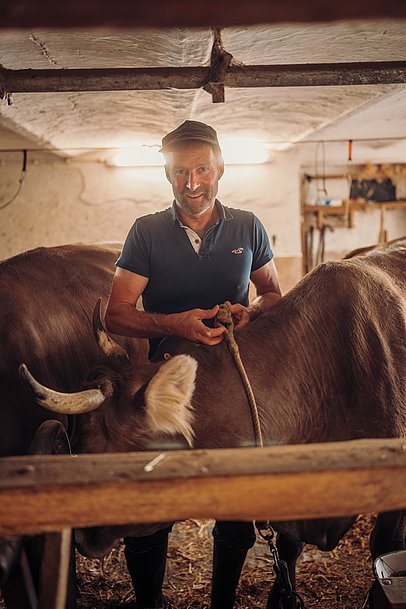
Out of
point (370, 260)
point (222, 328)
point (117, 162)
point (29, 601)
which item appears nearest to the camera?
point (29, 601)

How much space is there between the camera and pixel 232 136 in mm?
5738

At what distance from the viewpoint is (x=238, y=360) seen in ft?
8.53

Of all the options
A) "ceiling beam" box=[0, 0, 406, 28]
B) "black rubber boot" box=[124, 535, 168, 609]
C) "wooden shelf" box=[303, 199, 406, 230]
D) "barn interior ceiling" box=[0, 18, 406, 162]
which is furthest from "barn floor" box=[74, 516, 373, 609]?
"wooden shelf" box=[303, 199, 406, 230]

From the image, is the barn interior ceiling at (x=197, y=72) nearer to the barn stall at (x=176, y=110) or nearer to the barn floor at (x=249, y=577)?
the barn stall at (x=176, y=110)

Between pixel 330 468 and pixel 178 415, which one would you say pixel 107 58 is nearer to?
pixel 178 415

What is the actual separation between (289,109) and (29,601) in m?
3.79

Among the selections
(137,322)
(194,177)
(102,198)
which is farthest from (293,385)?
(102,198)

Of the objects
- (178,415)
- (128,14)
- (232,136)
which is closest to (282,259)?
(232,136)

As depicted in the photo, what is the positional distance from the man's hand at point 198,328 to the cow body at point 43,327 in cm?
96

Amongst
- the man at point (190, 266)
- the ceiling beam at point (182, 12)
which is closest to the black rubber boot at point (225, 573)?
the man at point (190, 266)

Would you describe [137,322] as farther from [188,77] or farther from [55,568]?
[55,568]

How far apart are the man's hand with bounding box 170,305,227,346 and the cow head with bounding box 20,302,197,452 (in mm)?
217

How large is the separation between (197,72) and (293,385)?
1.62 meters

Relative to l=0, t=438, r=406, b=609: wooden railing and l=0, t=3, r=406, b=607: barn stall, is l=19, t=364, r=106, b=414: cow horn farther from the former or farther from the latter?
l=0, t=3, r=406, b=607: barn stall
